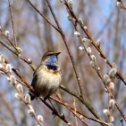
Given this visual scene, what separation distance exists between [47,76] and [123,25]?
4.45 metres

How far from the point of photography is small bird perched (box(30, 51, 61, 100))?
4.05 meters

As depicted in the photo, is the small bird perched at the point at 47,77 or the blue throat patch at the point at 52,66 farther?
the blue throat patch at the point at 52,66

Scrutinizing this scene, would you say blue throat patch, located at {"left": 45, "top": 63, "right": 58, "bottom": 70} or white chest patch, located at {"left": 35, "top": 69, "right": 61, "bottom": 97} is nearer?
white chest patch, located at {"left": 35, "top": 69, "right": 61, "bottom": 97}

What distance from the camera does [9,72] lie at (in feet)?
9.20

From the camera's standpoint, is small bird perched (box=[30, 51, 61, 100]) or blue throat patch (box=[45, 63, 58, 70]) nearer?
small bird perched (box=[30, 51, 61, 100])

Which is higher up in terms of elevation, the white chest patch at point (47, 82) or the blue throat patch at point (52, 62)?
the blue throat patch at point (52, 62)

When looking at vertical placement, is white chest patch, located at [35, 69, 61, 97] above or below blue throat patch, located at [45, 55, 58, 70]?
below

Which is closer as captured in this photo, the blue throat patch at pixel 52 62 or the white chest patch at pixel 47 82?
the white chest patch at pixel 47 82

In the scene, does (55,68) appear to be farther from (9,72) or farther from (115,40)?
(115,40)

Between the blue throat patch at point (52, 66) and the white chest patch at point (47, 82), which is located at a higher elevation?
the blue throat patch at point (52, 66)

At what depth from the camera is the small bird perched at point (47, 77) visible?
4.05 metres

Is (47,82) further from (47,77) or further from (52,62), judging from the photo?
(52,62)

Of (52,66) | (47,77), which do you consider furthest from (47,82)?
(52,66)

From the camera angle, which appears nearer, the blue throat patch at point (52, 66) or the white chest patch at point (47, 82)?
the white chest patch at point (47, 82)
